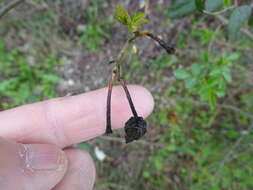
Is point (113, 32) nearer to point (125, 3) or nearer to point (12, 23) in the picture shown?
point (125, 3)

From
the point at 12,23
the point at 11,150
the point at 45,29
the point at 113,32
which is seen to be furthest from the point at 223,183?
the point at 12,23

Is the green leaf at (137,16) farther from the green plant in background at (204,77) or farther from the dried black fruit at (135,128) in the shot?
the green plant in background at (204,77)

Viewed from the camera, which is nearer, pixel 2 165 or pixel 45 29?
pixel 2 165

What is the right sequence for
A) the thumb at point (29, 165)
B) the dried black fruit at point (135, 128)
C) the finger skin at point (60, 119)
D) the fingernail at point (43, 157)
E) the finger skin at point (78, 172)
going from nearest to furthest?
the dried black fruit at point (135, 128)
the thumb at point (29, 165)
the fingernail at point (43, 157)
the finger skin at point (60, 119)
the finger skin at point (78, 172)

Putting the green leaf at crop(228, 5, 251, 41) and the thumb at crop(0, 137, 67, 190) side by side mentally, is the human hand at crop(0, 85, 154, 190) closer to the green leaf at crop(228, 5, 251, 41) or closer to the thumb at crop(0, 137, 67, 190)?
the thumb at crop(0, 137, 67, 190)

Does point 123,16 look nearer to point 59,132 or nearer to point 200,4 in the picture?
point 200,4

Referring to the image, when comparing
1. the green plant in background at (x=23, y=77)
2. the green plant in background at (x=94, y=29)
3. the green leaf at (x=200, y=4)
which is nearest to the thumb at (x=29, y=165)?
the green leaf at (x=200, y=4)

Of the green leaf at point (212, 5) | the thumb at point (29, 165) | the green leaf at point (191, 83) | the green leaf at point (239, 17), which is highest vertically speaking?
the green leaf at point (212, 5)
